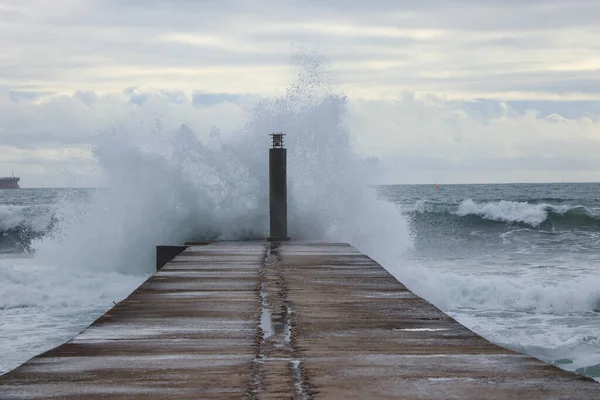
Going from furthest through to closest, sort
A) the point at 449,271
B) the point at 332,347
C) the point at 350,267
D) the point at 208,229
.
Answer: the point at 449,271
the point at 208,229
the point at 350,267
the point at 332,347

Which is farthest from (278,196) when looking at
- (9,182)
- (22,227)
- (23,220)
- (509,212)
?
(9,182)

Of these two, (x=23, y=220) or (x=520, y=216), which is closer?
(x=520, y=216)

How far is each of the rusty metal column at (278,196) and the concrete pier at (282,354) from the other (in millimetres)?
7339

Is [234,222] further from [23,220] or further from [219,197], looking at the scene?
[23,220]

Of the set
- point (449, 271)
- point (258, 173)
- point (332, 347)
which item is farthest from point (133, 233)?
point (332, 347)

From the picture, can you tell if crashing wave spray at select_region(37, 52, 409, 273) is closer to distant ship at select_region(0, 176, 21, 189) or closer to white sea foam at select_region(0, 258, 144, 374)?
white sea foam at select_region(0, 258, 144, 374)

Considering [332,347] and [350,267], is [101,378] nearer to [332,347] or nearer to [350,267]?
[332,347]

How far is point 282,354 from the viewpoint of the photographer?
17.1ft

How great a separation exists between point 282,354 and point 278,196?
436 inches

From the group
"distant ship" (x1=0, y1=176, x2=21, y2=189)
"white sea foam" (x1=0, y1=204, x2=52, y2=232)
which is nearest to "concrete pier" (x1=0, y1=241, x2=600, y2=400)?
"white sea foam" (x1=0, y1=204, x2=52, y2=232)

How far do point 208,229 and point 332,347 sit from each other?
12402 mm

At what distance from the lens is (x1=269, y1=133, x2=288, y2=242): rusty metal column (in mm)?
16109

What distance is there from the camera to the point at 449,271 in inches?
816

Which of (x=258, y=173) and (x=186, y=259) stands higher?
(x=258, y=173)
